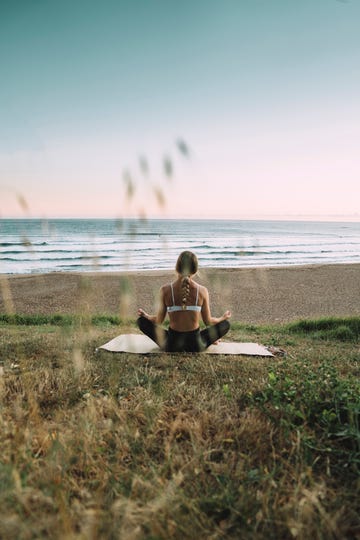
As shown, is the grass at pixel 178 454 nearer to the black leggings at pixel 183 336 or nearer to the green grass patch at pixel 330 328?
the black leggings at pixel 183 336

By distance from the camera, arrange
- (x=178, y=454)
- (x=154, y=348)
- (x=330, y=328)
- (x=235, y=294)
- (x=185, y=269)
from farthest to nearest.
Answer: (x=235, y=294)
(x=330, y=328)
(x=154, y=348)
(x=185, y=269)
(x=178, y=454)

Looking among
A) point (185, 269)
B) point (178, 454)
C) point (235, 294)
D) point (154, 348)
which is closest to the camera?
point (178, 454)

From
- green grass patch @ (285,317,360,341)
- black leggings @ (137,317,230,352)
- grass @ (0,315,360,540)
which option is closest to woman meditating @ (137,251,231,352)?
black leggings @ (137,317,230,352)

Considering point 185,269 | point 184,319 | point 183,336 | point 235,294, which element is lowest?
point 235,294

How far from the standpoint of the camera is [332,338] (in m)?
5.93

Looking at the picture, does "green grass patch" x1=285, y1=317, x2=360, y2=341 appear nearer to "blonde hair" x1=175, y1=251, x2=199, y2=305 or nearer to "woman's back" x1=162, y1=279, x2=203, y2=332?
"woman's back" x1=162, y1=279, x2=203, y2=332

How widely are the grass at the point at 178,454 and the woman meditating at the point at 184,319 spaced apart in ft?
3.04

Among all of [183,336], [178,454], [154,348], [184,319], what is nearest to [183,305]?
[184,319]

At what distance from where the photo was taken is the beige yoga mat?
466 cm

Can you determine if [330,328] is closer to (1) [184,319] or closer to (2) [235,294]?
(1) [184,319]

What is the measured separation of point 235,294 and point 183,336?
24.1 feet

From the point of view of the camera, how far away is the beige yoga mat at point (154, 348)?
4656mm

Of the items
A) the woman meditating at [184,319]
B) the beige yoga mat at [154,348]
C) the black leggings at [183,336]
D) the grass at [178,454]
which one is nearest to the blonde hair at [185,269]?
the woman meditating at [184,319]

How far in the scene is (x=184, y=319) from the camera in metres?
4.68
